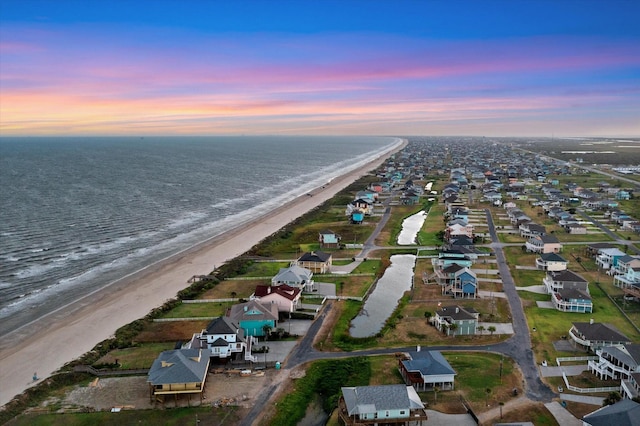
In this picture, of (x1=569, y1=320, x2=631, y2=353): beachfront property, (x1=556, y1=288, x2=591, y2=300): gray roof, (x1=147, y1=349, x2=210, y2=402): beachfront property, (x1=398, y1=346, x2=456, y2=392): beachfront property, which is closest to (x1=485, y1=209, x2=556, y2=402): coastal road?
(x1=569, y1=320, x2=631, y2=353): beachfront property

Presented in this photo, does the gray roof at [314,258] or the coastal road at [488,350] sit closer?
the coastal road at [488,350]

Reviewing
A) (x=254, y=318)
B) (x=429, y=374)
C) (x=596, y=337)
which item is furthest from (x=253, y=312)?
(x=596, y=337)

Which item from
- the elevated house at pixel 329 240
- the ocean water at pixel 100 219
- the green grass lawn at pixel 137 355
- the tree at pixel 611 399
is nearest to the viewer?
the tree at pixel 611 399

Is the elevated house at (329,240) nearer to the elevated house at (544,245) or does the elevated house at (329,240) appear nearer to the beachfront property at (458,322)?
the elevated house at (544,245)

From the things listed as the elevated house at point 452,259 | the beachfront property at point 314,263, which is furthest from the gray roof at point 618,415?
the beachfront property at point 314,263

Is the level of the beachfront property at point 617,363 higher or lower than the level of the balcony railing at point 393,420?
higher

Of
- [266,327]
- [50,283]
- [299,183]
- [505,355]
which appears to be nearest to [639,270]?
[505,355]
